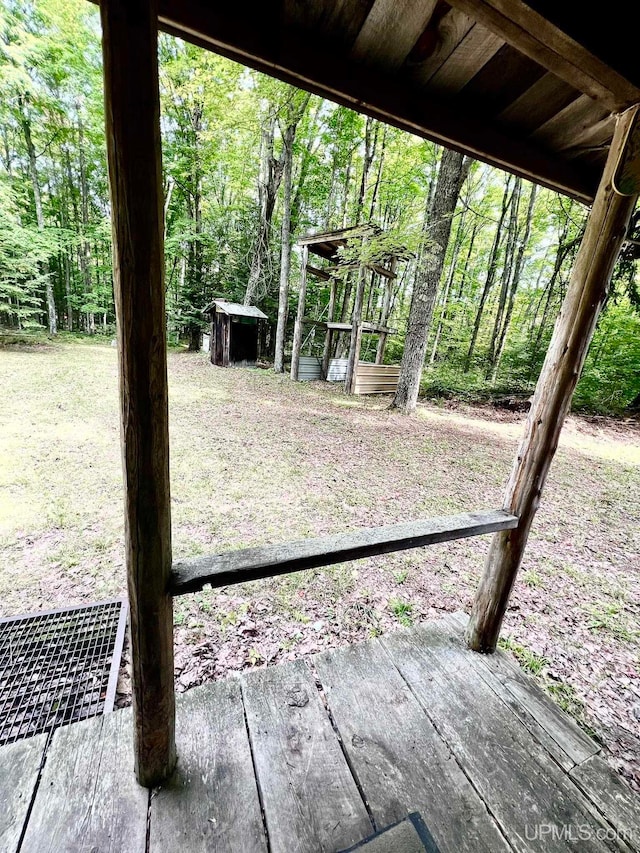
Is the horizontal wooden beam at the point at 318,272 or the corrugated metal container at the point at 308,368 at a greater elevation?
the horizontal wooden beam at the point at 318,272

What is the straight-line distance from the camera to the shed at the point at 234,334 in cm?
1291

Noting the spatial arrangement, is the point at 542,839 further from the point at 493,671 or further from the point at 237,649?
the point at 237,649

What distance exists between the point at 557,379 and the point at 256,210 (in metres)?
16.8

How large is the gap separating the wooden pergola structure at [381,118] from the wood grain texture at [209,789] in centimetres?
3

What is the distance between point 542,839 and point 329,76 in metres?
2.96

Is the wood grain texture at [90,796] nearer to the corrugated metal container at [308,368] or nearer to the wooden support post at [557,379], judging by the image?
the wooden support post at [557,379]

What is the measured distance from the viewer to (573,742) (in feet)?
5.44

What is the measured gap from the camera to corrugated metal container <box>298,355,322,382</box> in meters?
12.6

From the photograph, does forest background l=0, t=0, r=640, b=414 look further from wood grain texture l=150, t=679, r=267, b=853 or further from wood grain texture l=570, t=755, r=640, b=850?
wood grain texture l=150, t=679, r=267, b=853

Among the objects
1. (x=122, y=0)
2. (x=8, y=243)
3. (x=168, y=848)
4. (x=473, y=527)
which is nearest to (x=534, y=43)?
(x=122, y=0)

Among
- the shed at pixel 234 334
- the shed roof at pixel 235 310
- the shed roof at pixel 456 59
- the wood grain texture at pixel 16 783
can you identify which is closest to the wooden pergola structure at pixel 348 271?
the shed roof at pixel 235 310

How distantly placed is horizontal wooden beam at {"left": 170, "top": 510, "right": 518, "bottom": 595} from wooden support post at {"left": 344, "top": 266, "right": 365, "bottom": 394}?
8.79 meters

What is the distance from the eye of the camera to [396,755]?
153 cm

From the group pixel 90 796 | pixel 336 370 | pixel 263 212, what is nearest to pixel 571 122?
pixel 90 796
